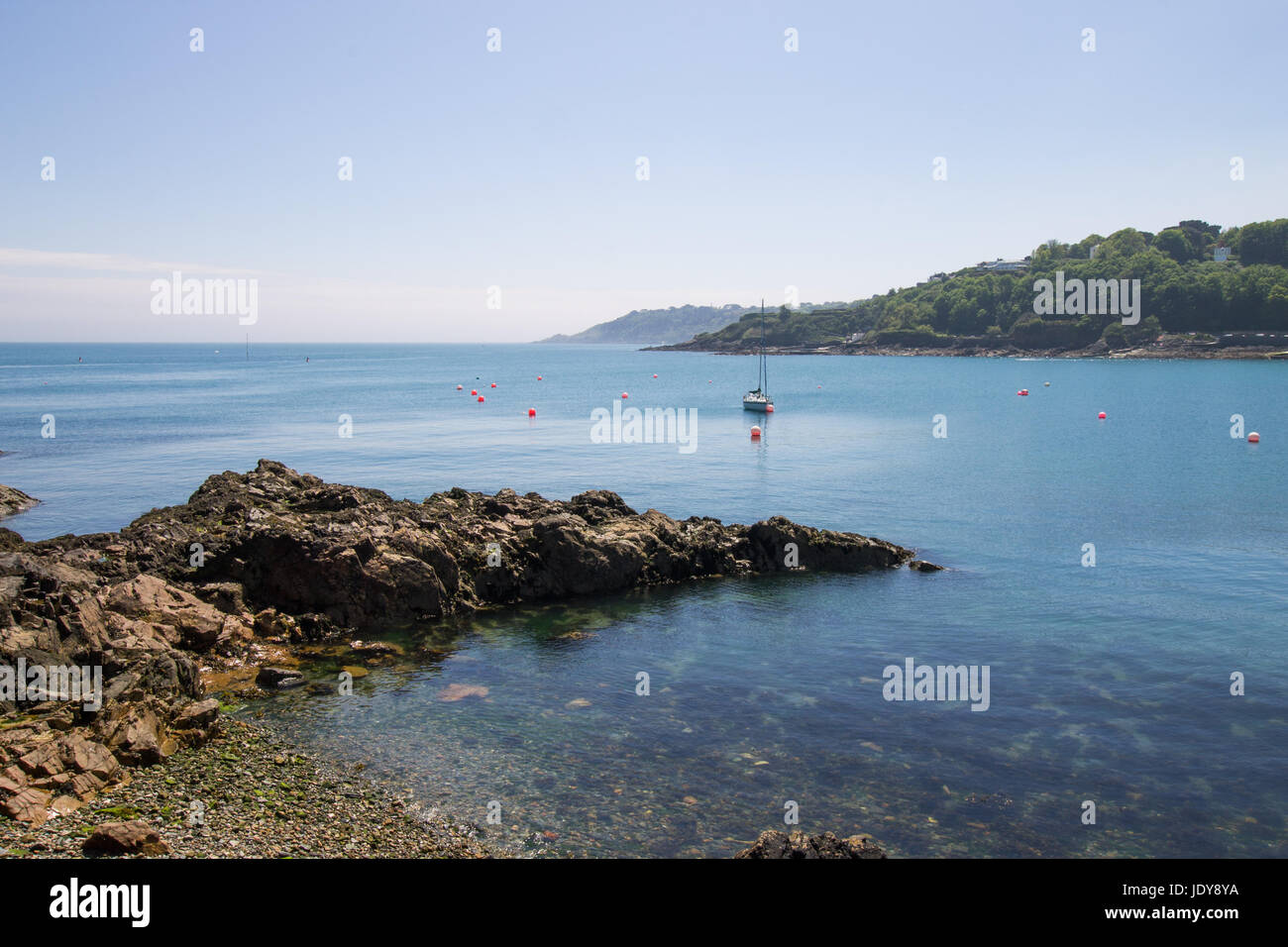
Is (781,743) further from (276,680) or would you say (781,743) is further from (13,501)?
(13,501)

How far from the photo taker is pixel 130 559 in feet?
88.2

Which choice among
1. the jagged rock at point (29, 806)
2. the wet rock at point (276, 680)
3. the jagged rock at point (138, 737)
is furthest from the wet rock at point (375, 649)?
the jagged rock at point (29, 806)

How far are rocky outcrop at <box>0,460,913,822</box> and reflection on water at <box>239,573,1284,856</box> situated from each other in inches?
89.4

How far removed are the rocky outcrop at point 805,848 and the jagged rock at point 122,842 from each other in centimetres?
870

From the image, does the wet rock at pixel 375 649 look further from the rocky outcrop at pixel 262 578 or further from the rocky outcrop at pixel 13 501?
the rocky outcrop at pixel 13 501

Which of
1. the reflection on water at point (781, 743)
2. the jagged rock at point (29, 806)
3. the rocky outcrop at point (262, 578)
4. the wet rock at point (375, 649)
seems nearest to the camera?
the jagged rock at point (29, 806)

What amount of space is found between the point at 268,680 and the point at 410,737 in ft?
17.7

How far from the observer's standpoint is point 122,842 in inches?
484

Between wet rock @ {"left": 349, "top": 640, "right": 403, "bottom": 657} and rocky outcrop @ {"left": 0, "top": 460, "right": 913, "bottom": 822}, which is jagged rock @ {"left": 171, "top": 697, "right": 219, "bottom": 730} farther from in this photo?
wet rock @ {"left": 349, "top": 640, "right": 403, "bottom": 657}

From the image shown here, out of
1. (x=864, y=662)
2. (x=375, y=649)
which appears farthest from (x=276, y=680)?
(x=864, y=662)

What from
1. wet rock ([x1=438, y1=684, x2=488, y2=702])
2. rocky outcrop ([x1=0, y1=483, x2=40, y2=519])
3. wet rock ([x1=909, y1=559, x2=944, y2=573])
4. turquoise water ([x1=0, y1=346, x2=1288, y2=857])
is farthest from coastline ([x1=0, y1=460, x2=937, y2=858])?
rocky outcrop ([x1=0, y1=483, x2=40, y2=519])

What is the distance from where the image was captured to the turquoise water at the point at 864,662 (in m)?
16.1
